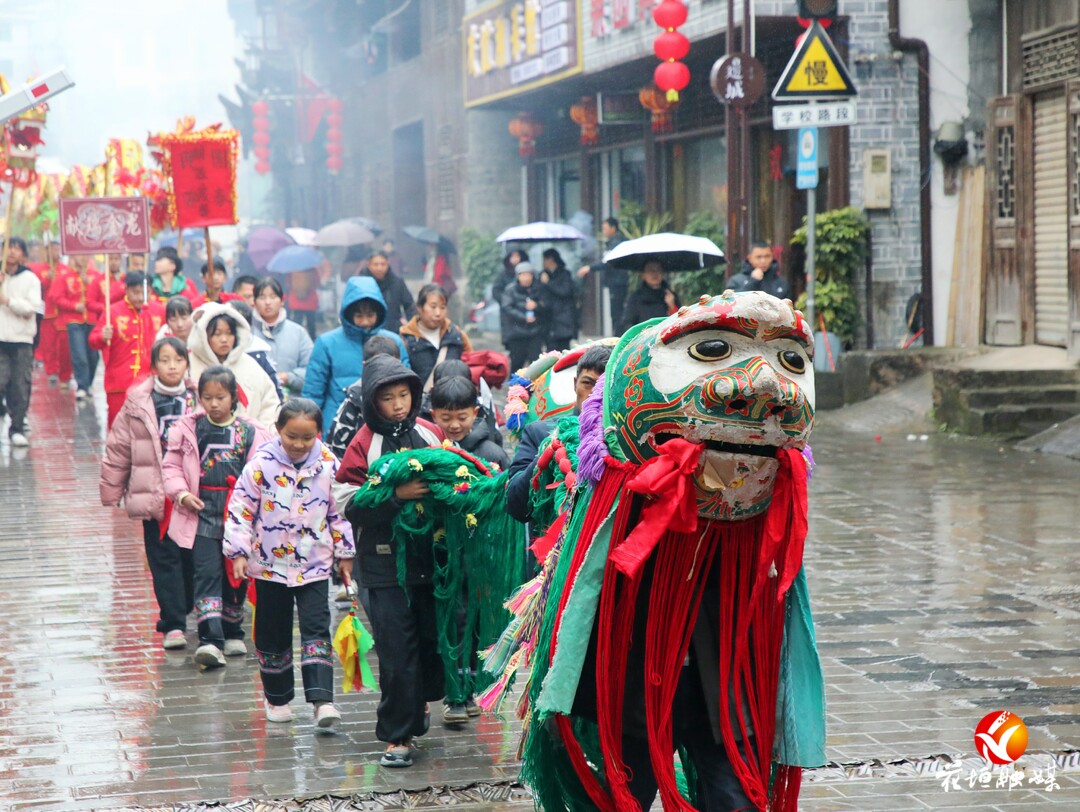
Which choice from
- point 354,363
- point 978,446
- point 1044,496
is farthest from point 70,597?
point 978,446

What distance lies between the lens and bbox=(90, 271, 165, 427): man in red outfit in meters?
12.8

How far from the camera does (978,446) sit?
1343cm

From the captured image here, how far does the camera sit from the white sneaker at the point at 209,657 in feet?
23.5

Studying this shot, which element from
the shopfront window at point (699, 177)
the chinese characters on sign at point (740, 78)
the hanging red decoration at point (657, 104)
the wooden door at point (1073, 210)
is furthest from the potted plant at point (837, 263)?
the hanging red decoration at point (657, 104)

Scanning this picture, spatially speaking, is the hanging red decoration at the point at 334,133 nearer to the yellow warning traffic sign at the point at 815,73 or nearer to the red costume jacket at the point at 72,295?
the red costume jacket at the point at 72,295

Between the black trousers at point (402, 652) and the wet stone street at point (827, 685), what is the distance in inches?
6.0

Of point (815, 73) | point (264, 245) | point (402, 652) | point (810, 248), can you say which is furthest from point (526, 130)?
point (402, 652)

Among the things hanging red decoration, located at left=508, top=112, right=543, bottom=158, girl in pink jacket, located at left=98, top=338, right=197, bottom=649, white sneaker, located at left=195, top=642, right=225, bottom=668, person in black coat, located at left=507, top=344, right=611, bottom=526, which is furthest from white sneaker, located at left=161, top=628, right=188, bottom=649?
hanging red decoration, located at left=508, top=112, right=543, bottom=158

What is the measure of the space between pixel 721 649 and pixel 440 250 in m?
25.0

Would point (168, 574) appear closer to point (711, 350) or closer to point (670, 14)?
point (711, 350)

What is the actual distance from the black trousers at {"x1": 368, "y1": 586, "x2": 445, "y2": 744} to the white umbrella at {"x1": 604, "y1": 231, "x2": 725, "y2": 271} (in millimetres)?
7140

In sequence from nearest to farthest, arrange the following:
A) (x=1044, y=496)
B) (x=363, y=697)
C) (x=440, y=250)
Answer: (x=363, y=697) < (x=1044, y=496) < (x=440, y=250)

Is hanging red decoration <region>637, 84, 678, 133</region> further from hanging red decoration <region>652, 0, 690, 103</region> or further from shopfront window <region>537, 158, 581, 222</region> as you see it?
shopfront window <region>537, 158, 581, 222</region>

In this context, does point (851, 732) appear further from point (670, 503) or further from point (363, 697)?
point (670, 503)
